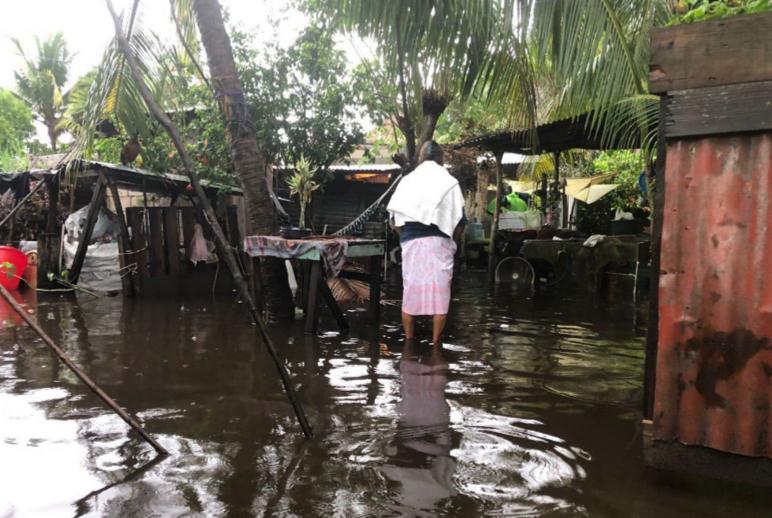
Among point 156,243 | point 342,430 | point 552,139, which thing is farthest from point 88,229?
point 552,139

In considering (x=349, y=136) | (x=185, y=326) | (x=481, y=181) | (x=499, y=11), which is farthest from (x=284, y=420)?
(x=481, y=181)

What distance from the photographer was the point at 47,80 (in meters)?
23.6

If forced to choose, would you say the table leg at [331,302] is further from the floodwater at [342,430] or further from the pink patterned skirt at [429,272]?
the pink patterned skirt at [429,272]

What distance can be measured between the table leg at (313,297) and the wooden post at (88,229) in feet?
15.5

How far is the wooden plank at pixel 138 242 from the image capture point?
9.38 metres

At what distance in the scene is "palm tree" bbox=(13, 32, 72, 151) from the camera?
23.7 m

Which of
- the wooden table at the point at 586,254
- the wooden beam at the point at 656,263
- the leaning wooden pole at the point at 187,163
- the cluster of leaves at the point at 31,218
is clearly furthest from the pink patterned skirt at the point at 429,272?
the cluster of leaves at the point at 31,218

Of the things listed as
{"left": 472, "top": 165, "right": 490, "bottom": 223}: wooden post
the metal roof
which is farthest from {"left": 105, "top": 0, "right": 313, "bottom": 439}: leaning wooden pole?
{"left": 472, "top": 165, "right": 490, "bottom": 223}: wooden post

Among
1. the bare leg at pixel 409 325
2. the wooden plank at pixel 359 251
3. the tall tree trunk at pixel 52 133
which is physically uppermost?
the tall tree trunk at pixel 52 133

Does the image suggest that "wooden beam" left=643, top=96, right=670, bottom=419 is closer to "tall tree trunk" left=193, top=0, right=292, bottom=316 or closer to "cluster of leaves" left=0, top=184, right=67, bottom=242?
"tall tree trunk" left=193, top=0, right=292, bottom=316

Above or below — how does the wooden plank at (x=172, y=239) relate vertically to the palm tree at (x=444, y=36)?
below

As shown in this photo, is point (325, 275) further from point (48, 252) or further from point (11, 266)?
point (48, 252)

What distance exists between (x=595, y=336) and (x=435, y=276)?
6.43 ft

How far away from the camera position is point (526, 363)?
493cm
